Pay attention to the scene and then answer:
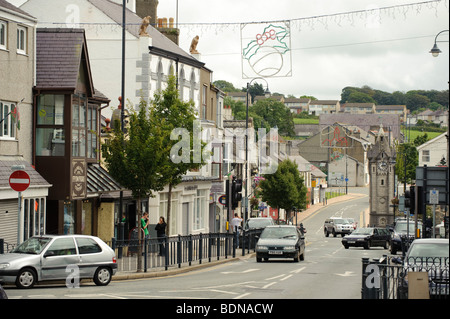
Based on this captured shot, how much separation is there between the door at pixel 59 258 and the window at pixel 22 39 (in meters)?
9.90

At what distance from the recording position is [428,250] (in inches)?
744

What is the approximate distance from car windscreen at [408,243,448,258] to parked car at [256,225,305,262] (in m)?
12.0

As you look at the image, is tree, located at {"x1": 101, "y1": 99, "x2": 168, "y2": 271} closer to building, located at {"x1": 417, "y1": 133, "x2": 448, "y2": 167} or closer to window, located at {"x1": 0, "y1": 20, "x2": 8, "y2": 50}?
window, located at {"x1": 0, "y1": 20, "x2": 8, "y2": 50}

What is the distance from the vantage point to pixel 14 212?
26.3 meters

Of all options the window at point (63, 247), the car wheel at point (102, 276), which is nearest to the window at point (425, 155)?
the car wheel at point (102, 276)

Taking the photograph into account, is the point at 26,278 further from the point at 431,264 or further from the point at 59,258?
the point at 431,264

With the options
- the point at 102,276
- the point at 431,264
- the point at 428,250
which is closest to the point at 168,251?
the point at 102,276

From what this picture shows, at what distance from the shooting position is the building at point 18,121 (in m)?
26.2

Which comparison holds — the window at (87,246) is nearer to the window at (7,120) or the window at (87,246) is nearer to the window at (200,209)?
the window at (7,120)

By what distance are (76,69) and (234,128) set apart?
155 feet

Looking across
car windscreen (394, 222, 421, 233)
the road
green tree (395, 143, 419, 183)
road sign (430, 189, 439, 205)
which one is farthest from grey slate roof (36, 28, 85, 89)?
green tree (395, 143, 419, 183)

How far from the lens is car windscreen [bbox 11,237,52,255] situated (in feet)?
66.6
